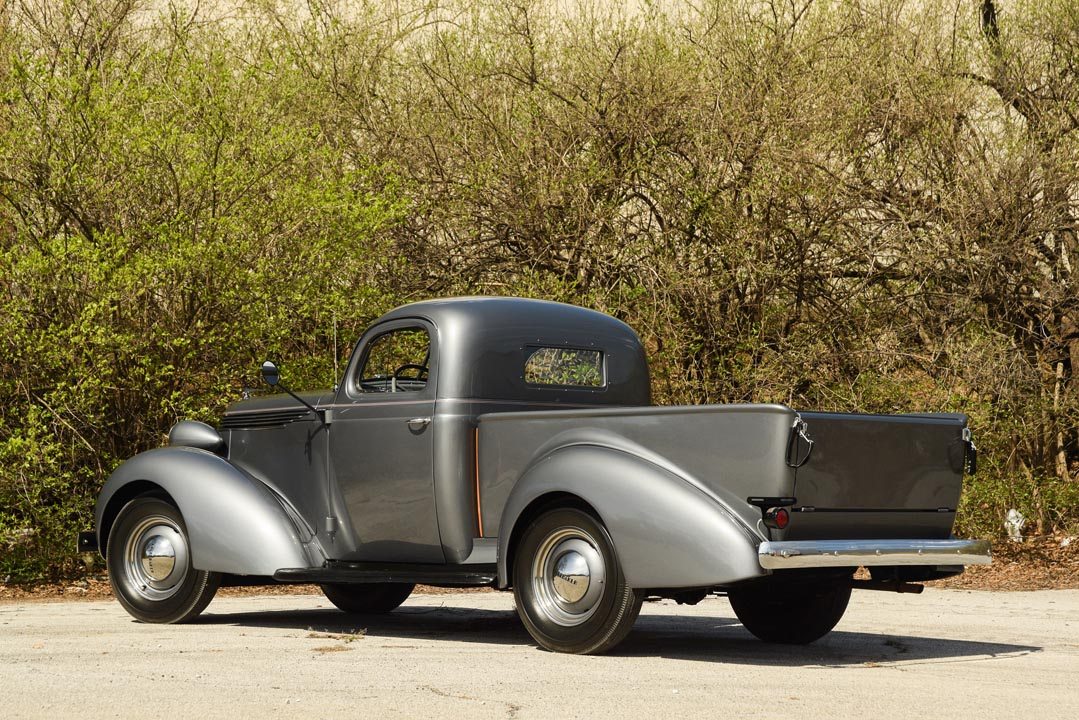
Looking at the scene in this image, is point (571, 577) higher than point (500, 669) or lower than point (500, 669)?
higher

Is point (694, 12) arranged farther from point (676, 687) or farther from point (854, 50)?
point (676, 687)

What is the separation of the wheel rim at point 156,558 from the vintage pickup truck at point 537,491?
14 millimetres

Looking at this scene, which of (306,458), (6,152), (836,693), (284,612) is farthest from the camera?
(6,152)

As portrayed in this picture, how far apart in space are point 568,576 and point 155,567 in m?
3.23

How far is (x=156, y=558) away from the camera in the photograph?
Result: 930cm

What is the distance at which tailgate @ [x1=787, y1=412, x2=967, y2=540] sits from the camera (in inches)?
276

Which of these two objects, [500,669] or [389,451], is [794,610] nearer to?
[500,669]

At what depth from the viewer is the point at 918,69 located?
15375mm

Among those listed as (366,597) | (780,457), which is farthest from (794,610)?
(366,597)

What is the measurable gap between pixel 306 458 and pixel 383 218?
5.20 meters

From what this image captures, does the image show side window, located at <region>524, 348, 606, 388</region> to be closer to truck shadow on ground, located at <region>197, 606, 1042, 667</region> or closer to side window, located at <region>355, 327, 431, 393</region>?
side window, located at <region>355, 327, 431, 393</region>

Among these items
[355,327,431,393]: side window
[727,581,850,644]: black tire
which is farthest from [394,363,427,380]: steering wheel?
[727,581,850,644]: black tire

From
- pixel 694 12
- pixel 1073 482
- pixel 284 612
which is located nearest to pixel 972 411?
pixel 1073 482

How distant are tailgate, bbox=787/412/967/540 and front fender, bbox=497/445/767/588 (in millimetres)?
334
